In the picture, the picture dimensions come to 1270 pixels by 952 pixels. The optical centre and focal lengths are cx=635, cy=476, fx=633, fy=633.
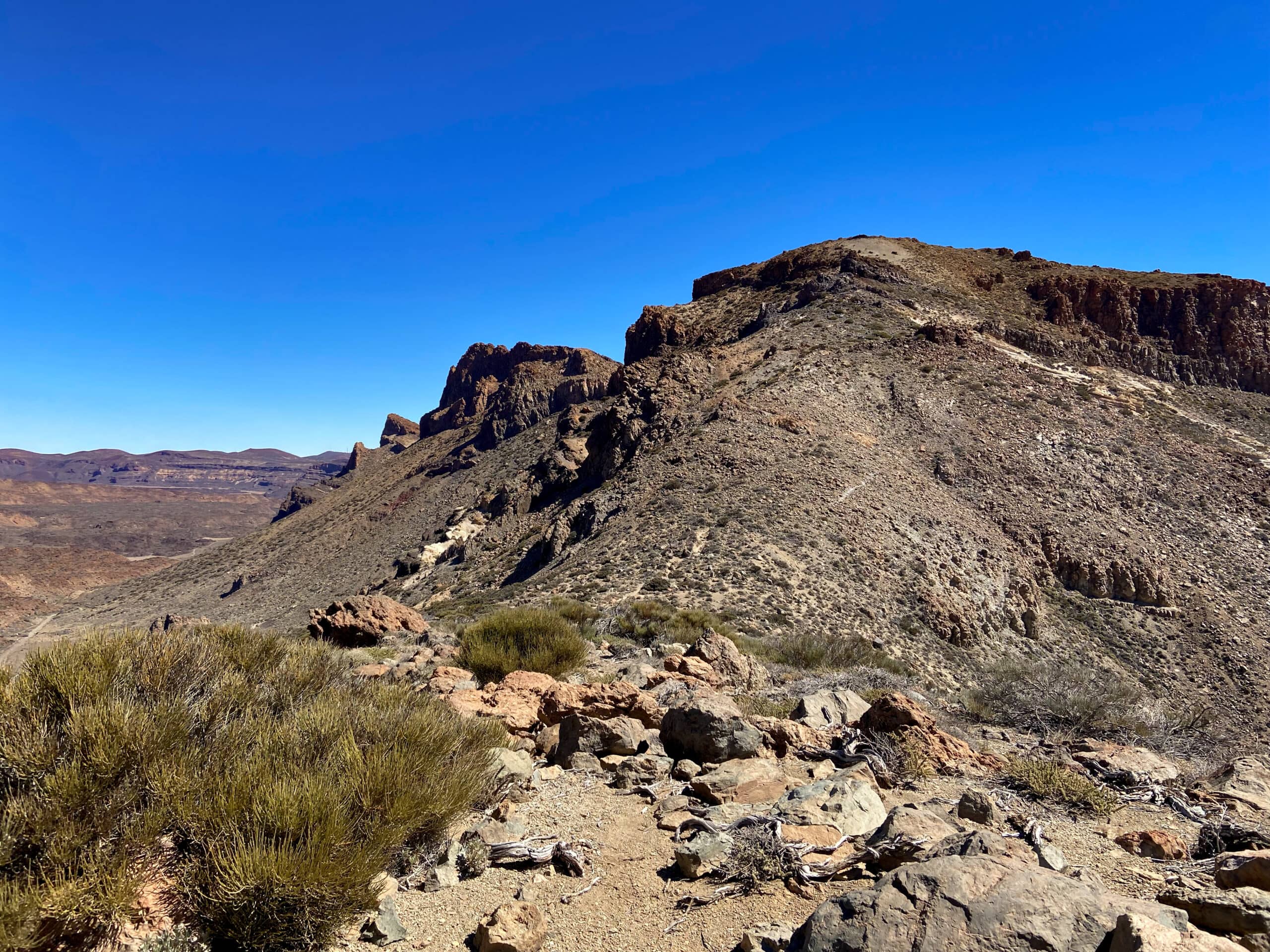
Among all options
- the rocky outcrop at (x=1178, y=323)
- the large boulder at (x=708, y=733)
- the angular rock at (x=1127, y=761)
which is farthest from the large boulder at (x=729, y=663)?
the rocky outcrop at (x=1178, y=323)

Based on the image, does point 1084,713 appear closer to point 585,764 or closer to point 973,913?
point 585,764

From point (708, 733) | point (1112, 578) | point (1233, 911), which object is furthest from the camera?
point (1112, 578)

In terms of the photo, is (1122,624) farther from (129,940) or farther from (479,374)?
(479,374)

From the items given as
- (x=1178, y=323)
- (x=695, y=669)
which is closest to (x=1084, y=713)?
(x=695, y=669)

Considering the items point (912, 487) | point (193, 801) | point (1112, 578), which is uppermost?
point (912, 487)

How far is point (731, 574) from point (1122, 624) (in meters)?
14.2

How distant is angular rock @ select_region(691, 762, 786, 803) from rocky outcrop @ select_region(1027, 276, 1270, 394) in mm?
44279

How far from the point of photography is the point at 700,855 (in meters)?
3.99

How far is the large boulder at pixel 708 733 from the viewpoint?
5.78 meters

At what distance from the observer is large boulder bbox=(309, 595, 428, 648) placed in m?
12.3

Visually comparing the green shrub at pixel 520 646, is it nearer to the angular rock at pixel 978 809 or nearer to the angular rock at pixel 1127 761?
the angular rock at pixel 978 809

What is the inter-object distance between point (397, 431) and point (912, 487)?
327ft

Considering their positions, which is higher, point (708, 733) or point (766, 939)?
point (708, 733)

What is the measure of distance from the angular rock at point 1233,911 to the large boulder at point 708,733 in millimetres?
3285
